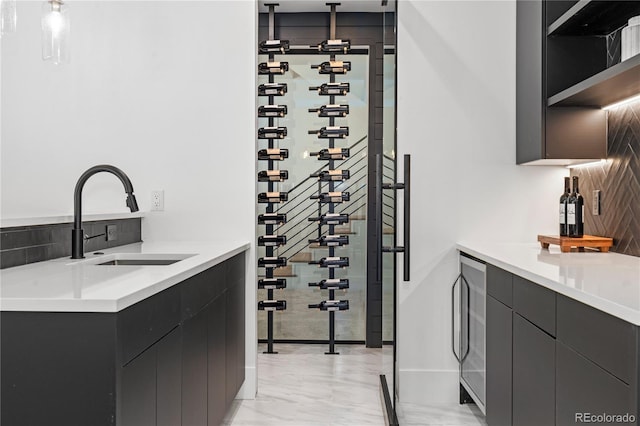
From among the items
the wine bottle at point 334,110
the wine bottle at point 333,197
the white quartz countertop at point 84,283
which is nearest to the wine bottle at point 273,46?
the wine bottle at point 334,110

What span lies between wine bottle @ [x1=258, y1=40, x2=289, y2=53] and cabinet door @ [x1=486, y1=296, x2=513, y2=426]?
2.25m

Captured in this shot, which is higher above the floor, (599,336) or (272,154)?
(272,154)

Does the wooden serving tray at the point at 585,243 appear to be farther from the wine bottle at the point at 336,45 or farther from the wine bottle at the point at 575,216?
the wine bottle at the point at 336,45

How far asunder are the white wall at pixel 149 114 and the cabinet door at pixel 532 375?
5.32ft

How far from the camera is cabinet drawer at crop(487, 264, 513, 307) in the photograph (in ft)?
7.56

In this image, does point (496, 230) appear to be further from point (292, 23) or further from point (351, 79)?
point (292, 23)

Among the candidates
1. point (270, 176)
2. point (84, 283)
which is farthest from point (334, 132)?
point (84, 283)

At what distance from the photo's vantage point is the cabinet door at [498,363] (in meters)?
2.34

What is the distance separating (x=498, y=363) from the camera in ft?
8.10

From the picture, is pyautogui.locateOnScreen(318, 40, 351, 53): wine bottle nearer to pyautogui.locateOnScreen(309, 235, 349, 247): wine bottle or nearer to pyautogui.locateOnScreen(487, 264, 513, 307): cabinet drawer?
pyautogui.locateOnScreen(309, 235, 349, 247): wine bottle

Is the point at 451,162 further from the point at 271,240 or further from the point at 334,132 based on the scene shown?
the point at 271,240

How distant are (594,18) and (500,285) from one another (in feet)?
4.16

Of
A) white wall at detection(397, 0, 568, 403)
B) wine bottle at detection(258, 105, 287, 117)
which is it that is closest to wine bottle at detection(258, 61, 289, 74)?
wine bottle at detection(258, 105, 287, 117)

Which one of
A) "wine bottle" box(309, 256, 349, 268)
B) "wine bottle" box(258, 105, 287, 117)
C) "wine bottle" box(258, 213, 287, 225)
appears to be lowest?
"wine bottle" box(309, 256, 349, 268)
